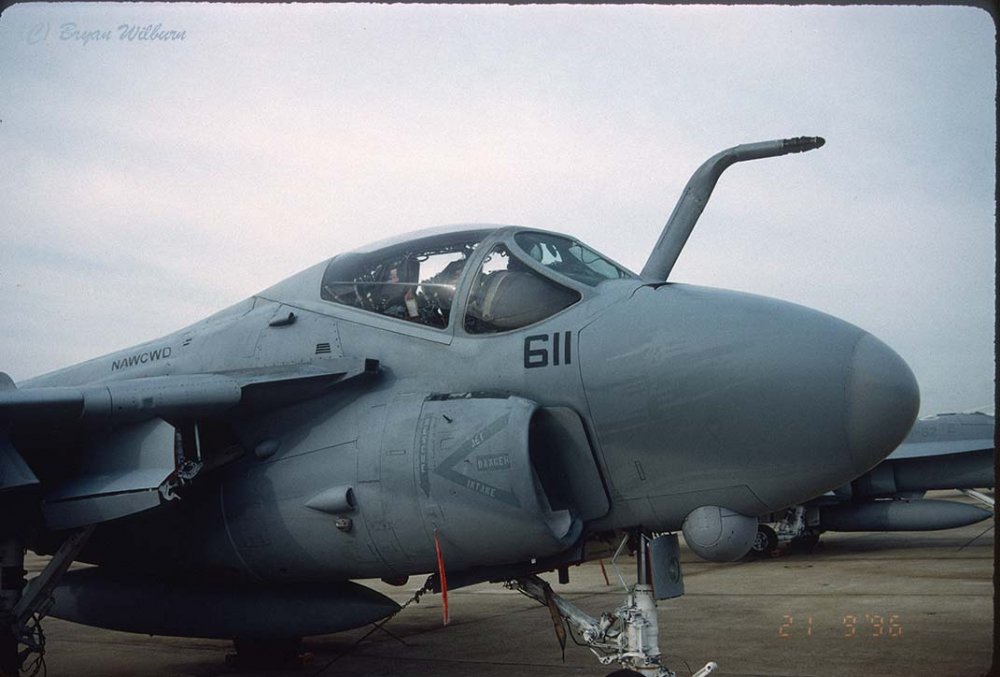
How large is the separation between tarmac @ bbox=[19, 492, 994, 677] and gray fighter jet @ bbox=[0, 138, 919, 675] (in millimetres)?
1324

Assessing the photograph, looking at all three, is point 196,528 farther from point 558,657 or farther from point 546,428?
point 558,657

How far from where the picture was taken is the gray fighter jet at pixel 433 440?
15.2 feet

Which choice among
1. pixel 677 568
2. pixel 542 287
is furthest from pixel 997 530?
pixel 542 287

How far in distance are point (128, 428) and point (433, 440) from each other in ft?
7.07

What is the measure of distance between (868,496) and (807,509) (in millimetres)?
1086

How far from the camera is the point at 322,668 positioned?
25.4ft

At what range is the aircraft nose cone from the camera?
14.3 ft

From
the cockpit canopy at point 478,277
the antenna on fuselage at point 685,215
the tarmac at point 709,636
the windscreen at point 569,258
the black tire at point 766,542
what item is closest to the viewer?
the cockpit canopy at point 478,277

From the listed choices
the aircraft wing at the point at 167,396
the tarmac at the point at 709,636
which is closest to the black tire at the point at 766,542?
the tarmac at the point at 709,636

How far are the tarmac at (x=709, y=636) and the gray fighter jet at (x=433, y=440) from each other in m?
1.32

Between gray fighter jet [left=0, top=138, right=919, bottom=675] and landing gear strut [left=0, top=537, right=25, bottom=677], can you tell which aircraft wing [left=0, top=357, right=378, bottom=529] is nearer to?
gray fighter jet [left=0, top=138, right=919, bottom=675]

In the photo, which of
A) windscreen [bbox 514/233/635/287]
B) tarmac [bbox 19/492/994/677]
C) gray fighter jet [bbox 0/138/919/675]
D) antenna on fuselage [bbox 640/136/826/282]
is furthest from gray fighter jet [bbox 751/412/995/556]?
gray fighter jet [bbox 0/138/919/675]

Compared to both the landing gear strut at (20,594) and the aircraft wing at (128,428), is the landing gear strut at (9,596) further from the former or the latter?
the aircraft wing at (128,428)

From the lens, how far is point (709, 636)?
337 inches
